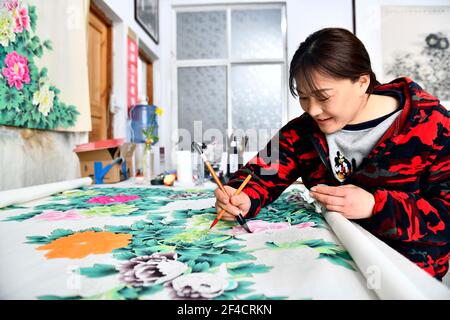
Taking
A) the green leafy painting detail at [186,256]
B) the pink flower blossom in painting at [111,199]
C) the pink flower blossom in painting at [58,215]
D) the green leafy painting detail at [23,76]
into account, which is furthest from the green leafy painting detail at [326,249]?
the green leafy painting detail at [23,76]

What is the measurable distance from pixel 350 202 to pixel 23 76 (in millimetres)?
1179

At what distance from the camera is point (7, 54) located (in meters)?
1.10

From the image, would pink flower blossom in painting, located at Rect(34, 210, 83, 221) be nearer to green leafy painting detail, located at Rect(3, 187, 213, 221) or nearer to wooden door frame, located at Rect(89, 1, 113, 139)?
green leafy painting detail, located at Rect(3, 187, 213, 221)

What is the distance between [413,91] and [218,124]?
300 centimetres

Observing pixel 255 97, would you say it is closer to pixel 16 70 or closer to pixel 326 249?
Answer: pixel 16 70

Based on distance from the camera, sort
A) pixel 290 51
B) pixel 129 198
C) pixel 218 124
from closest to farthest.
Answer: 1. pixel 129 198
2. pixel 290 51
3. pixel 218 124

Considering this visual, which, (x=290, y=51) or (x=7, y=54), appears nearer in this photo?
(x=7, y=54)

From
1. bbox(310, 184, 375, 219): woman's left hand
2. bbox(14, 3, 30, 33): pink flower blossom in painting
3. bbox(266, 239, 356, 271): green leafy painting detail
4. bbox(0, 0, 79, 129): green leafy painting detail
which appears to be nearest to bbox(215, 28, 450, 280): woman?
bbox(310, 184, 375, 219): woman's left hand

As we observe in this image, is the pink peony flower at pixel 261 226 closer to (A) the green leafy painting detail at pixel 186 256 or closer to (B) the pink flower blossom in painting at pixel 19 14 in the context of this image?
(A) the green leafy painting detail at pixel 186 256

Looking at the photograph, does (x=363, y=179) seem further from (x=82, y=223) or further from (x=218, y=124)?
(x=218, y=124)

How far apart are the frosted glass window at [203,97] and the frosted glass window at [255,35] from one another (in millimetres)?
330

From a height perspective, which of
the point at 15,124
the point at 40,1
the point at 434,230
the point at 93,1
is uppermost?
the point at 93,1

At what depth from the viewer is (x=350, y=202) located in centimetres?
59

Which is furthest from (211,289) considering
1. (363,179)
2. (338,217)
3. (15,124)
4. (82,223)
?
(15,124)
